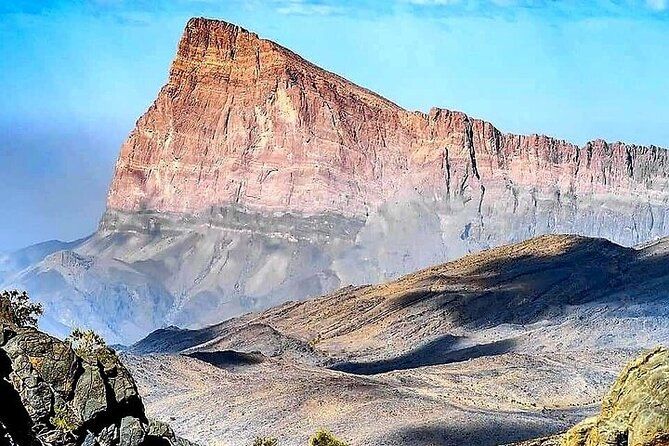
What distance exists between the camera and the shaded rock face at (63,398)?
23.5m

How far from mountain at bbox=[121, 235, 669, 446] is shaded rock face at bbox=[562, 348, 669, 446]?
152 mm

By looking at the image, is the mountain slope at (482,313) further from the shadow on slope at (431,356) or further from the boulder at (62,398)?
the boulder at (62,398)

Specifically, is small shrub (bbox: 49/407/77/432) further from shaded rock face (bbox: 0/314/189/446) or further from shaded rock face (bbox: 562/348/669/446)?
shaded rock face (bbox: 562/348/669/446)

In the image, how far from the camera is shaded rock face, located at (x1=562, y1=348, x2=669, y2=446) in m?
17.0

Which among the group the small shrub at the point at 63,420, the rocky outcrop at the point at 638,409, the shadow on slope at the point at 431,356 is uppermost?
the rocky outcrop at the point at 638,409

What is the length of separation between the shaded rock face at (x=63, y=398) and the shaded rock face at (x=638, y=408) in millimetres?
10913

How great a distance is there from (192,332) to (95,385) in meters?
127

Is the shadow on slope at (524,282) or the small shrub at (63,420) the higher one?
the shadow on slope at (524,282)

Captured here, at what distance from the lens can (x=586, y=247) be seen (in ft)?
459

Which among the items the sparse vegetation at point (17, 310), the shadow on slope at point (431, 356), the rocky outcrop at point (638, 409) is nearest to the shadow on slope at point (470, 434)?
the sparse vegetation at point (17, 310)

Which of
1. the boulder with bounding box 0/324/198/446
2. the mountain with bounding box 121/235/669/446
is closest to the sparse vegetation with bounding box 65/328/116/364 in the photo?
the boulder with bounding box 0/324/198/446

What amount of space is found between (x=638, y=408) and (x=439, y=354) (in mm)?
89382

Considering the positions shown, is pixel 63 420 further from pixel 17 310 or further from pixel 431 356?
pixel 431 356

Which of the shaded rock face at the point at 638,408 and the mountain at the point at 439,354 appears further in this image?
the mountain at the point at 439,354
